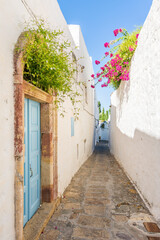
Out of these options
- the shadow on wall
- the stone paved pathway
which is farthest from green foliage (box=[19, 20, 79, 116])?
the stone paved pathway

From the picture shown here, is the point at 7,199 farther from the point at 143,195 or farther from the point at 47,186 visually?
the point at 143,195

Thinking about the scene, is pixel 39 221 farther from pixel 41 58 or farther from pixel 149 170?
pixel 41 58

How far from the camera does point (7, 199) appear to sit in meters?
1.97

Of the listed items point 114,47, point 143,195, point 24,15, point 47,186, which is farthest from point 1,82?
point 114,47

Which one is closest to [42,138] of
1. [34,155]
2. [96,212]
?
[34,155]

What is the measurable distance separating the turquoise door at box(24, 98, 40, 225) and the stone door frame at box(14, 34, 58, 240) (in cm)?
14

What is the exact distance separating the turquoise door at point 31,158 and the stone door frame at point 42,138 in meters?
0.14

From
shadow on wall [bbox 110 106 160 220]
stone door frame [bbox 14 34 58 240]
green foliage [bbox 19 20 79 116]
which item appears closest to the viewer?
stone door frame [bbox 14 34 58 240]

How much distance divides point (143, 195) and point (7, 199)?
308 cm

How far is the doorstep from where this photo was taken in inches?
98.2

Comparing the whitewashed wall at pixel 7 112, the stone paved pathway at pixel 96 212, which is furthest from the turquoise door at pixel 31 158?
the whitewashed wall at pixel 7 112

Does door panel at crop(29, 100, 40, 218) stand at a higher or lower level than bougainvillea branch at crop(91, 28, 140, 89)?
lower

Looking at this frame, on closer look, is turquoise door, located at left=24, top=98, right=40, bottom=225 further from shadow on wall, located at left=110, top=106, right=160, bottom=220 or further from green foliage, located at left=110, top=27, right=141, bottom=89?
green foliage, located at left=110, top=27, right=141, bottom=89

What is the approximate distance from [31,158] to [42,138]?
0.53m
